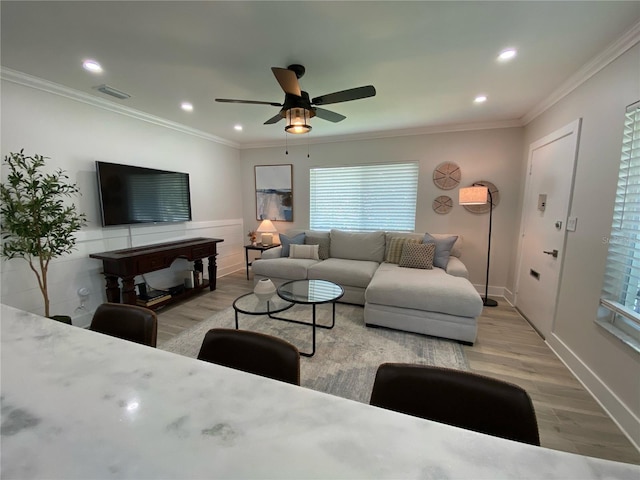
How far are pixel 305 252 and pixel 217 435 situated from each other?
3.60 meters

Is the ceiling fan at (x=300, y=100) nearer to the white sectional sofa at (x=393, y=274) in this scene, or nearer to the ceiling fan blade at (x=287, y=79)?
the ceiling fan blade at (x=287, y=79)

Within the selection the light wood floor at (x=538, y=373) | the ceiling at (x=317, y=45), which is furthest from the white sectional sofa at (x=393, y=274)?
the ceiling at (x=317, y=45)

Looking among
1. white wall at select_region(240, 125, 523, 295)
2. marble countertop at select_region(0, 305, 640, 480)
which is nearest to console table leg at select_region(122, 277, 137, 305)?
marble countertop at select_region(0, 305, 640, 480)

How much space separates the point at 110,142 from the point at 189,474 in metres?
3.78

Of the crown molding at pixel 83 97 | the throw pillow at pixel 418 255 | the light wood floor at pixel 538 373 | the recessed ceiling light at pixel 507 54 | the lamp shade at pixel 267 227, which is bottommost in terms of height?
the light wood floor at pixel 538 373

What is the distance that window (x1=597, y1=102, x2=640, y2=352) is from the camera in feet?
5.56

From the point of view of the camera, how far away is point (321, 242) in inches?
172

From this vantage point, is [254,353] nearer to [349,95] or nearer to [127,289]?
[349,95]

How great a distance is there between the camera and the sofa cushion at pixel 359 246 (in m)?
4.08

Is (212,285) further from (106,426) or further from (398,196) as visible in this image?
(106,426)

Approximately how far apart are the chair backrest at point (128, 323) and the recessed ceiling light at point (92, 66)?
7.14ft

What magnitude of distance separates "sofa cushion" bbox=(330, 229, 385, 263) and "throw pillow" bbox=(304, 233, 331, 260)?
3.5 inches

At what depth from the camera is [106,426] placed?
0.58 meters

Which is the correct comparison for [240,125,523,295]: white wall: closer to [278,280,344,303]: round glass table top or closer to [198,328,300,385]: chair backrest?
[278,280,344,303]: round glass table top
